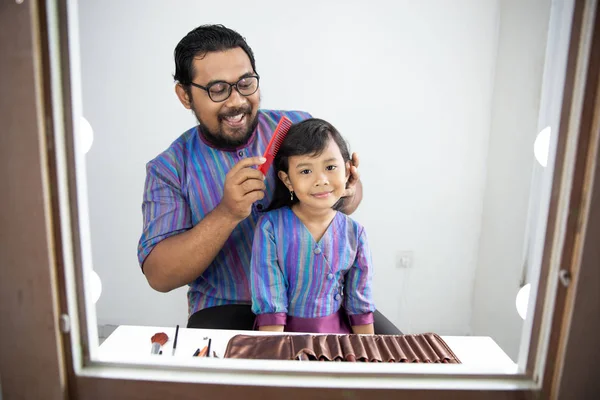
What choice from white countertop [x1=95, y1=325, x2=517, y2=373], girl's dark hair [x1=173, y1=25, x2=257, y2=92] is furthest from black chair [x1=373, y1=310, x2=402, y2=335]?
girl's dark hair [x1=173, y1=25, x2=257, y2=92]

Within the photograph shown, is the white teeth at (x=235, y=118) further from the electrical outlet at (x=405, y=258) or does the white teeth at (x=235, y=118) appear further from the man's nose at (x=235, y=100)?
the electrical outlet at (x=405, y=258)

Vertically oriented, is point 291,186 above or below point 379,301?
above

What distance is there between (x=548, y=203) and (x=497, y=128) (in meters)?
1.48

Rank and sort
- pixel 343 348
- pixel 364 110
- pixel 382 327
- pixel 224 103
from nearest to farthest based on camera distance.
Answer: pixel 343 348 → pixel 224 103 → pixel 382 327 → pixel 364 110

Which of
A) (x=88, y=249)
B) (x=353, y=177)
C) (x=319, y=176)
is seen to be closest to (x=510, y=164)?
(x=353, y=177)

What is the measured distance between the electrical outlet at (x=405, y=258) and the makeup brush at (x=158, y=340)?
1.29 m

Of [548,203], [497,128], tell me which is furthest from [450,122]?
[548,203]

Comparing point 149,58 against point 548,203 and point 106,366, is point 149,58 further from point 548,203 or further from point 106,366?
point 548,203

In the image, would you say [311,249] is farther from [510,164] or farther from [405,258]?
[510,164]

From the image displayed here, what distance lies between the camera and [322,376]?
0.45m

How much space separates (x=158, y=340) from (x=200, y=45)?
732 mm

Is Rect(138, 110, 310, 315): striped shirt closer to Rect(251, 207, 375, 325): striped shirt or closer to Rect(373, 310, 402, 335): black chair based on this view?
Rect(251, 207, 375, 325): striped shirt

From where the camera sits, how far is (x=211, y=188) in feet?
3.68

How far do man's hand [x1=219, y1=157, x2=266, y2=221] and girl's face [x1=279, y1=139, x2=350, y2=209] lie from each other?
0.11 metres
